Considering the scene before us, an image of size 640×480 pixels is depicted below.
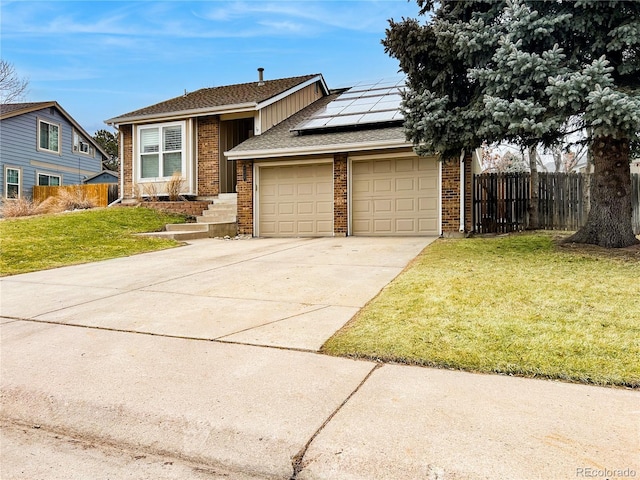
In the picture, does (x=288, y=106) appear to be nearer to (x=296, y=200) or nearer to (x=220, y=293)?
(x=296, y=200)

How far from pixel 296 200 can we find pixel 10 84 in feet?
63.0

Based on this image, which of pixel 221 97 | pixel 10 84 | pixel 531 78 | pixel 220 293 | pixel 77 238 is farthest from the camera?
pixel 10 84

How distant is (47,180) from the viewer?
23.6 m

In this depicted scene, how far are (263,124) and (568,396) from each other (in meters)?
13.4

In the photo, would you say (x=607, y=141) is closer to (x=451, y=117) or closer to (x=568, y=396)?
(x=451, y=117)

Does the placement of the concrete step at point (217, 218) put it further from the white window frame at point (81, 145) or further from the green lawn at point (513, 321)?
the white window frame at point (81, 145)

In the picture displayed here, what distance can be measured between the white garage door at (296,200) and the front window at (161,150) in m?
3.64

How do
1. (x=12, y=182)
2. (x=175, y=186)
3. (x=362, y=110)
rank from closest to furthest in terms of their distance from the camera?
(x=362, y=110) < (x=175, y=186) < (x=12, y=182)

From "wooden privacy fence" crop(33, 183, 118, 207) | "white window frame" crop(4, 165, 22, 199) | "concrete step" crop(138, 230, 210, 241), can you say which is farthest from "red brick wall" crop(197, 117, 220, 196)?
"white window frame" crop(4, 165, 22, 199)

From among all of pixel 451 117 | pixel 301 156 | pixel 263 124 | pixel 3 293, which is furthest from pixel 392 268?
pixel 263 124

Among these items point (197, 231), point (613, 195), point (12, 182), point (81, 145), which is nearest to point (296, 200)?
point (197, 231)

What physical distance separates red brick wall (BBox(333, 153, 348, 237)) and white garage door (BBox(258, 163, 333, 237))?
9.6 inches

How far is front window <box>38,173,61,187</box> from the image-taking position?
A: 23.1 m

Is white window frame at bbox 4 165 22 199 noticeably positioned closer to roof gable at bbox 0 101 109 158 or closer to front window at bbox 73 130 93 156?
roof gable at bbox 0 101 109 158
